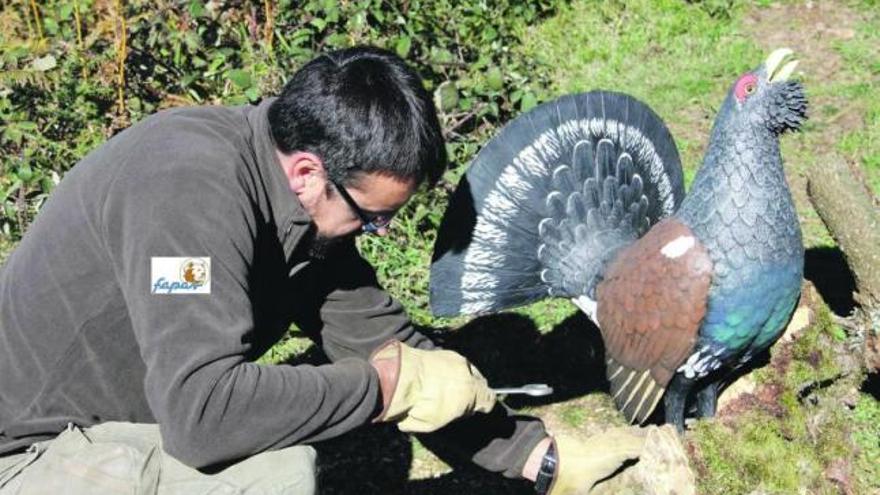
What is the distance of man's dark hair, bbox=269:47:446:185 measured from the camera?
9.41 feet

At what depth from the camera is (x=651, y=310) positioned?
3.88 m

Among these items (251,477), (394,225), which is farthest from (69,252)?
(394,225)

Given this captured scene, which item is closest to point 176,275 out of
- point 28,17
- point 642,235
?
point 642,235

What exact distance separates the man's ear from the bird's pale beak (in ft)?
5.16

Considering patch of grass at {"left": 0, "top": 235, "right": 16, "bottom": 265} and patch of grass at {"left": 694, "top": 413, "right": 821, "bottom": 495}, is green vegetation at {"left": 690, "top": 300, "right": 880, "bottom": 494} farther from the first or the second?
patch of grass at {"left": 0, "top": 235, "right": 16, "bottom": 265}

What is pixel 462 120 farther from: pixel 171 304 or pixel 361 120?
pixel 171 304

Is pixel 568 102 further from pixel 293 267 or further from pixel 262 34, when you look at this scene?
pixel 262 34

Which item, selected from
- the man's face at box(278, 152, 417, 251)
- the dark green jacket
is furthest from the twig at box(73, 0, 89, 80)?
the man's face at box(278, 152, 417, 251)

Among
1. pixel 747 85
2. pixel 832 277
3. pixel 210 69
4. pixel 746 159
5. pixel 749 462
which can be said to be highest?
pixel 747 85

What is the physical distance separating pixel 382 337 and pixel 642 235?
1175 millimetres

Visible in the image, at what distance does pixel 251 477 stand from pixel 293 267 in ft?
2.18

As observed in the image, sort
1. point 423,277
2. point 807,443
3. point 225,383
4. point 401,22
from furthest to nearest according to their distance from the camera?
point 401,22 → point 423,277 → point 807,443 → point 225,383

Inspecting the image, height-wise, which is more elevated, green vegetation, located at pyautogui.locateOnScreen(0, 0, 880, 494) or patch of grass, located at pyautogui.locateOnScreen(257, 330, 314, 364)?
green vegetation, located at pyautogui.locateOnScreen(0, 0, 880, 494)

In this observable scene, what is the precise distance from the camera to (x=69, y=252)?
2941mm
